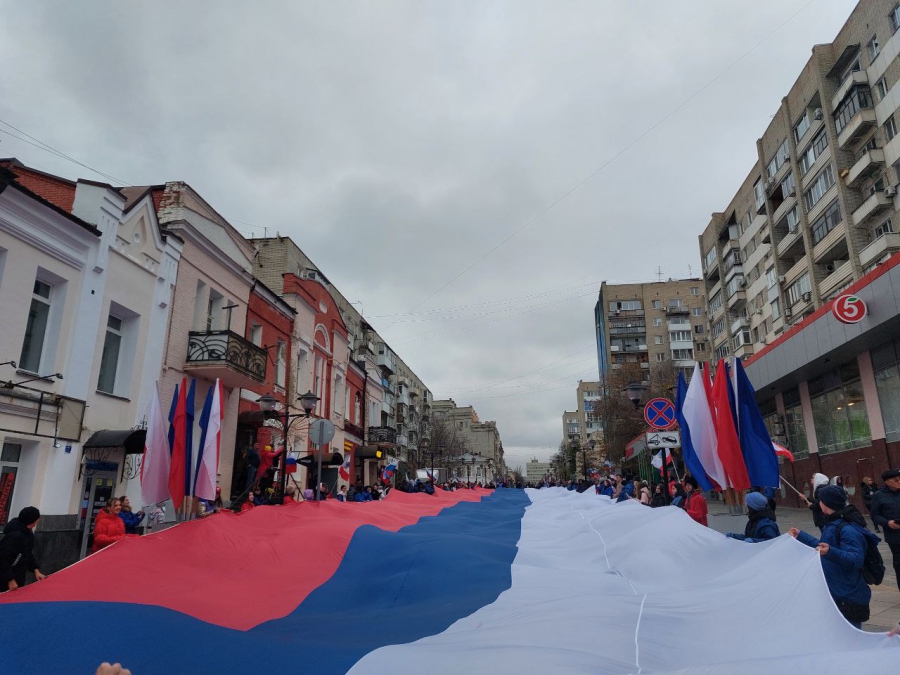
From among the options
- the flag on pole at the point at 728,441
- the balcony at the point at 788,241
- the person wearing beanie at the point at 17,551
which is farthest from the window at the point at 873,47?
the person wearing beanie at the point at 17,551

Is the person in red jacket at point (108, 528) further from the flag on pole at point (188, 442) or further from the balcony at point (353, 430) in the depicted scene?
the balcony at point (353, 430)

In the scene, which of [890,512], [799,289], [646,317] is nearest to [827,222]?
[799,289]

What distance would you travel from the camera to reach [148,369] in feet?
54.9

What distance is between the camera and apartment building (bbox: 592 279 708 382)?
262 ft

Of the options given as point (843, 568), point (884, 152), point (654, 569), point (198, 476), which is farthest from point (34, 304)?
point (884, 152)

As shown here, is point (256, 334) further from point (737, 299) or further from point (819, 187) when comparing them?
point (737, 299)

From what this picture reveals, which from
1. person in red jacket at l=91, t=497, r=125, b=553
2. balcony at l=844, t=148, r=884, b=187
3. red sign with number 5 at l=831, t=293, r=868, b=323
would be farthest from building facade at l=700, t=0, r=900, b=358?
person in red jacket at l=91, t=497, r=125, b=553

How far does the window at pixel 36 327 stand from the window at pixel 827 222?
35.1 meters

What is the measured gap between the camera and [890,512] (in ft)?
24.7

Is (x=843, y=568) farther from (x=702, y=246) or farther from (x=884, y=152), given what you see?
(x=702, y=246)

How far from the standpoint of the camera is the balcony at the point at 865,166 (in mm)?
28938

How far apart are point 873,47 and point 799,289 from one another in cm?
1331

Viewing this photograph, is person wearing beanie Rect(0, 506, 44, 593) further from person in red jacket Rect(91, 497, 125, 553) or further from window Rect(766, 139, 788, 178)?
window Rect(766, 139, 788, 178)

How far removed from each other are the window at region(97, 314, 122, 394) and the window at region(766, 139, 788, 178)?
3846 cm
